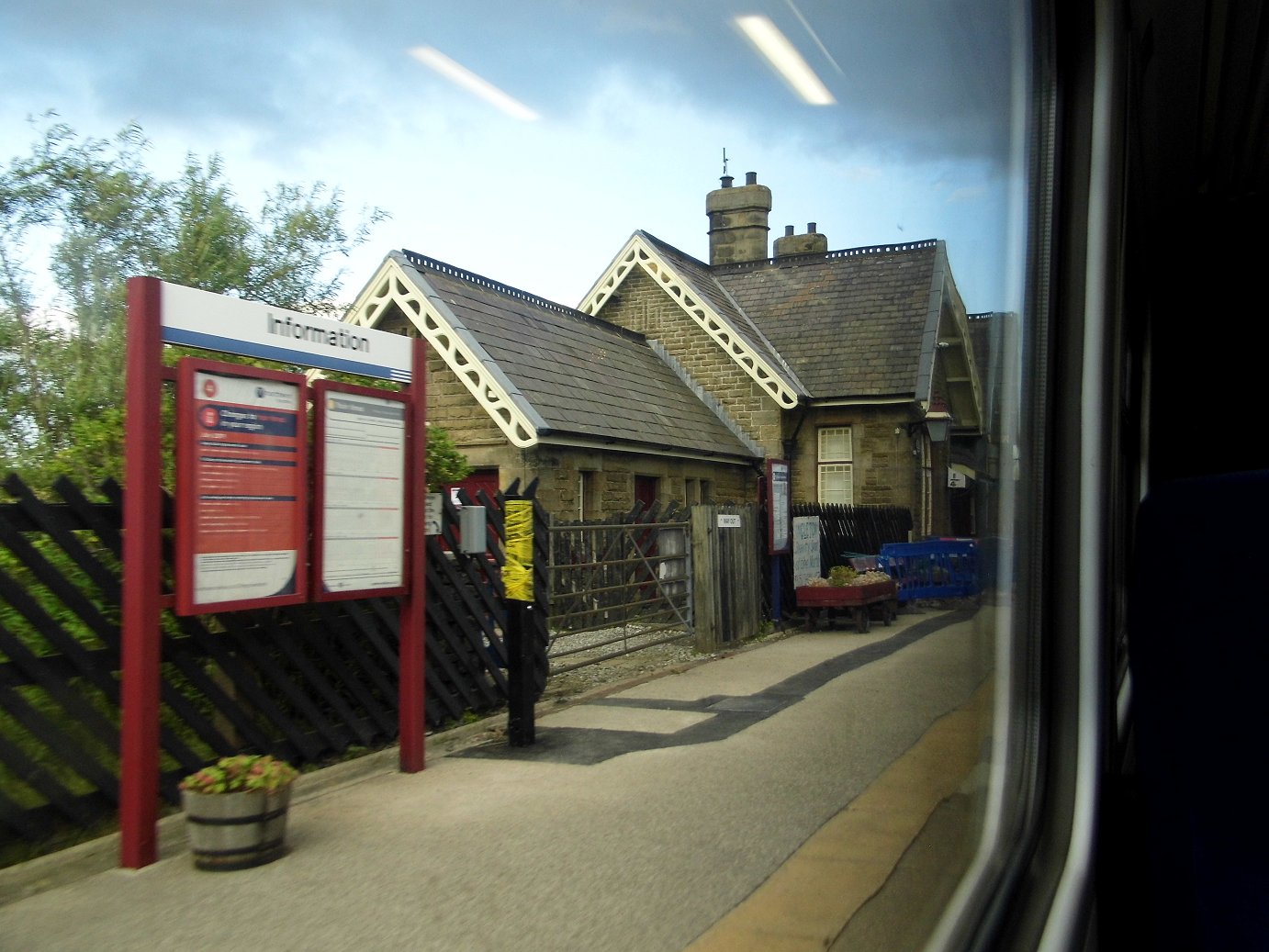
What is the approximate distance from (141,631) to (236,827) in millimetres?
863

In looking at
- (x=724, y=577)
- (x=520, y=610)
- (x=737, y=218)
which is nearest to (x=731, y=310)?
(x=737, y=218)

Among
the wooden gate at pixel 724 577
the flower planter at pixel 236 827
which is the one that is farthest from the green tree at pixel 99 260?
the wooden gate at pixel 724 577

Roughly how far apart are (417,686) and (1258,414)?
3.36 metres

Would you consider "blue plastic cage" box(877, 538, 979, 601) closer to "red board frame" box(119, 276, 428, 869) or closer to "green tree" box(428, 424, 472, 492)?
"red board frame" box(119, 276, 428, 869)

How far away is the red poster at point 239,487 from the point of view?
3.49m

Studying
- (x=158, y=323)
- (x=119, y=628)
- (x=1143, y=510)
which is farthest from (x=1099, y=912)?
(x=119, y=628)

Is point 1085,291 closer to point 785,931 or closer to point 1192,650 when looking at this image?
point 1192,650

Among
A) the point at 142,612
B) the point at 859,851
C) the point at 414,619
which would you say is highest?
the point at 142,612

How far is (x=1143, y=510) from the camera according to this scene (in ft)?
6.63

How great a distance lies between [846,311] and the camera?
2.09 metres

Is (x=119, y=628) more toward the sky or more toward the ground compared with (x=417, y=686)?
more toward the sky

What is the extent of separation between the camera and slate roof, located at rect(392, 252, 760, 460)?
192 cm

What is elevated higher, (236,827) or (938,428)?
(938,428)

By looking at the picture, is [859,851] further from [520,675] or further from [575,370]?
[520,675]
